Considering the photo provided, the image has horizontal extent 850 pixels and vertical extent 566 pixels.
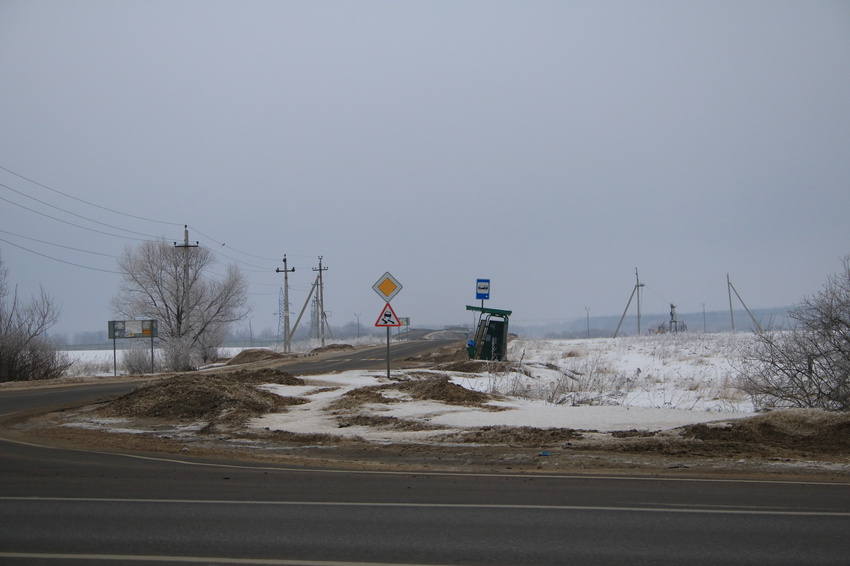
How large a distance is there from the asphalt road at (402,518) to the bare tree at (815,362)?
393 inches

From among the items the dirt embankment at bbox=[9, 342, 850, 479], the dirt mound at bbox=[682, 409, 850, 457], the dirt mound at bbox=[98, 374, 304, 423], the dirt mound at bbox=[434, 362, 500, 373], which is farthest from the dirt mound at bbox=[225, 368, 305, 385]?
the dirt mound at bbox=[682, 409, 850, 457]

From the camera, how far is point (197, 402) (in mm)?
16781

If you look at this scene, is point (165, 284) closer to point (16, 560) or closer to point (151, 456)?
point (151, 456)

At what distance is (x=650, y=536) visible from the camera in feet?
20.5

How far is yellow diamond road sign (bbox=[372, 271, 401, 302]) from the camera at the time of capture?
2141cm

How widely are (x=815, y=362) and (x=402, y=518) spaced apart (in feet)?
48.2

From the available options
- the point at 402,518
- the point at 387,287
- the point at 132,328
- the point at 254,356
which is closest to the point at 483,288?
the point at 387,287

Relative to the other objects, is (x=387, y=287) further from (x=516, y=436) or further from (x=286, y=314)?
(x=286, y=314)

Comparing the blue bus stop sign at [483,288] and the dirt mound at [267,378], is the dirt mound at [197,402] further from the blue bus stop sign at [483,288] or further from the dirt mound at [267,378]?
the blue bus stop sign at [483,288]

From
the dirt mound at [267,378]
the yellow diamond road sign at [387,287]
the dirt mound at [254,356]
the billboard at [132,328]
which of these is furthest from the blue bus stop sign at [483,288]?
the dirt mound at [254,356]

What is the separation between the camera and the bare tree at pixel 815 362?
17.2 metres

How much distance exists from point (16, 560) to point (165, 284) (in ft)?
184

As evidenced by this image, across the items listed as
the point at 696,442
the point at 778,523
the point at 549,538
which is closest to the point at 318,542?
the point at 549,538

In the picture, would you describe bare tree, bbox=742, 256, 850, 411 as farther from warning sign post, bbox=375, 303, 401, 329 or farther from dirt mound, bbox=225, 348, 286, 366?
dirt mound, bbox=225, 348, 286, 366
